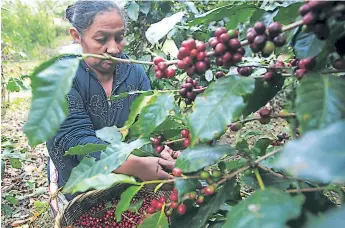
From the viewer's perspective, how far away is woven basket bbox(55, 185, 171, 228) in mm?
1182

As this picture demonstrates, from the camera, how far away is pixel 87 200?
1343 millimetres

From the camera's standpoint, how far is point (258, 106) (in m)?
0.62

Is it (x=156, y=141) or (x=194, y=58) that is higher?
(x=194, y=58)

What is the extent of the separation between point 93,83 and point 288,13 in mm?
1066

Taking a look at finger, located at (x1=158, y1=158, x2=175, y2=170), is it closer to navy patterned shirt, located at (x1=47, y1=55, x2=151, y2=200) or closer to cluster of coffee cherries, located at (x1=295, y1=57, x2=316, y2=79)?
navy patterned shirt, located at (x1=47, y1=55, x2=151, y2=200)

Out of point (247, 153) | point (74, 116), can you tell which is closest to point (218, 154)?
point (247, 153)

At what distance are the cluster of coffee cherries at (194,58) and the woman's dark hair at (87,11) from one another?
0.98 meters

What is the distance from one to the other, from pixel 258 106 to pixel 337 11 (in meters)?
0.21

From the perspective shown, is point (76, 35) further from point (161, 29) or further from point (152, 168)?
point (161, 29)

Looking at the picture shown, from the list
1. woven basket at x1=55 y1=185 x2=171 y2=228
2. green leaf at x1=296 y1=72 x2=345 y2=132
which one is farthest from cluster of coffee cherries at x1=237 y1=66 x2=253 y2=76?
woven basket at x1=55 y1=185 x2=171 y2=228

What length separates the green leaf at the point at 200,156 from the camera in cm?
54

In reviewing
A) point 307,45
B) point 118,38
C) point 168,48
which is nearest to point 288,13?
point 307,45

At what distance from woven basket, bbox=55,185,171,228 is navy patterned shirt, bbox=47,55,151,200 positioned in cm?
15

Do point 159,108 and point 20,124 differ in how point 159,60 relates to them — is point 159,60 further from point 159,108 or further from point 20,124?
point 20,124
